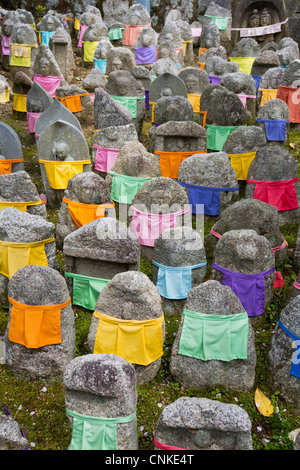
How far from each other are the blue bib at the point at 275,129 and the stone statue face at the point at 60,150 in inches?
152

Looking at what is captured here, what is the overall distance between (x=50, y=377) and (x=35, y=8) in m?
16.5

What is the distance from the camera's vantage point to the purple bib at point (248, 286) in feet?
19.6

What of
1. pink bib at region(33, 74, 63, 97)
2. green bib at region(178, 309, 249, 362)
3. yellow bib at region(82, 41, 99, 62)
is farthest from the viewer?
yellow bib at region(82, 41, 99, 62)

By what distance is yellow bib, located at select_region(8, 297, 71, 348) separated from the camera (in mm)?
5168

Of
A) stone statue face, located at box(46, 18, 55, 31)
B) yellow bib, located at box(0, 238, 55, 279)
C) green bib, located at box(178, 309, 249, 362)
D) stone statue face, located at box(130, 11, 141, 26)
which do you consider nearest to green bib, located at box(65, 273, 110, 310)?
yellow bib, located at box(0, 238, 55, 279)

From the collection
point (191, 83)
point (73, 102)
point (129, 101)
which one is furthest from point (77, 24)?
point (129, 101)

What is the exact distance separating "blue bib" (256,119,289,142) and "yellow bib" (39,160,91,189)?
373cm

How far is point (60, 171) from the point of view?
852 centimetres

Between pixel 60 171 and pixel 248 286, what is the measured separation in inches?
158

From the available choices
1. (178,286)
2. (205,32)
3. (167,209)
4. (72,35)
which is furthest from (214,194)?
(72,35)

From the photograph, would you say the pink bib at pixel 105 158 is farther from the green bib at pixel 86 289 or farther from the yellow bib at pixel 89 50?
the yellow bib at pixel 89 50

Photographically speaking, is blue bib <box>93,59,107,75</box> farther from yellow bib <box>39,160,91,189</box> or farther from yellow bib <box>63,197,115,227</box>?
yellow bib <box>63,197,115,227</box>

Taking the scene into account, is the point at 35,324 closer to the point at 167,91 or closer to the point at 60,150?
the point at 60,150

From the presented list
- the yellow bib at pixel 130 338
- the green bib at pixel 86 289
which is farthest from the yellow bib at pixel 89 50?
the yellow bib at pixel 130 338
